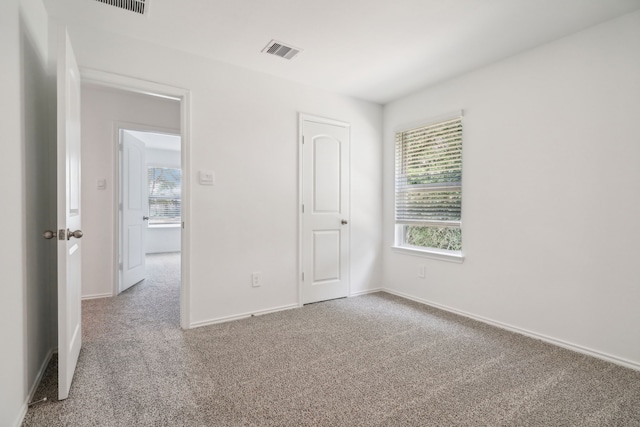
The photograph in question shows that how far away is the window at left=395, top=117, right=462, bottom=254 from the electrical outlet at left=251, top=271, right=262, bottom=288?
1758 mm

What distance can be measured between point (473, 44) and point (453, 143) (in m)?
0.96

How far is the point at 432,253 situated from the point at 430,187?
0.72m

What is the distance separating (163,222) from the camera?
777 cm

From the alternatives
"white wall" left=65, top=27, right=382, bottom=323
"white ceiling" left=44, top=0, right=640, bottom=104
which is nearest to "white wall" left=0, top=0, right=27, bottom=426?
"white ceiling" left=44, top=0, right=640, bottom=104

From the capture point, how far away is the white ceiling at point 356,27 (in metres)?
2.09

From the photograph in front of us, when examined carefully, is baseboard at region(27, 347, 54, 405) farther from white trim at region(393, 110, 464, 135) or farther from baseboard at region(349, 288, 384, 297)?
white trim at region(393, 110, 464, 135)

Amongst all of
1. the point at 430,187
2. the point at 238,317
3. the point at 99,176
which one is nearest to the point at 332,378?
the point at 238,317

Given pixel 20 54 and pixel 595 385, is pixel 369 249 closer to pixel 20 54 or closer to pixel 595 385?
pixel 595 385

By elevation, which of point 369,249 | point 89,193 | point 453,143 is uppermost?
point 453,143

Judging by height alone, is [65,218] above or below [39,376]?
above

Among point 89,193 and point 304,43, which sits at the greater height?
point 304,43

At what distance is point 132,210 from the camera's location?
423 centimetres

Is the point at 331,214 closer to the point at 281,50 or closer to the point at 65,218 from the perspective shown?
the point at 281,50

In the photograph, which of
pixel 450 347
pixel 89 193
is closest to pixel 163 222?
pixel 89 193
